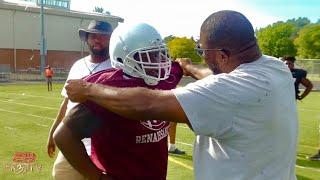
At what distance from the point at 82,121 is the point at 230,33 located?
0.79 meters

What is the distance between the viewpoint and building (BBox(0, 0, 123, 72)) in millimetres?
50094

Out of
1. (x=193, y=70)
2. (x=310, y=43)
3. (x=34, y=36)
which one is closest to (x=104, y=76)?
(x=193, y=70)

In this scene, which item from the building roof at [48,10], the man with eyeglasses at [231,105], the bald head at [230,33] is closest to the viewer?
the man with eyeglasses at [231,105]

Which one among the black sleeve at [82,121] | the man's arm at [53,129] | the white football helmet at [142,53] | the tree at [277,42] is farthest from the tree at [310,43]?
the black sleeve at [82,121]

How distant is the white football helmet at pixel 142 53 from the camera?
240cm

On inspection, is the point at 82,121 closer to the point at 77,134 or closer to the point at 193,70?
the point at 77,134

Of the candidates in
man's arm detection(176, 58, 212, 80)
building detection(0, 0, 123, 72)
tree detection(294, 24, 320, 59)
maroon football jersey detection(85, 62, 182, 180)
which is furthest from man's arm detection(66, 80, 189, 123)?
tree detection(294, 24, 320, 59)

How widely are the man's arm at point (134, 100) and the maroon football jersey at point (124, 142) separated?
12cm

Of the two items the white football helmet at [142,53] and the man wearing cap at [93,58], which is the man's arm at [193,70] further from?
the man wearing cap at [93,58]

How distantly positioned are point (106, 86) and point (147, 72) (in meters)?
0.32

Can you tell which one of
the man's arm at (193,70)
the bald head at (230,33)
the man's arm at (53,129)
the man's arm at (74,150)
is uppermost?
the bald head at (230,33)

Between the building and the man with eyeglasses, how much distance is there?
4585 centimetres

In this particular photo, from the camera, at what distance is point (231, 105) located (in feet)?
6.17

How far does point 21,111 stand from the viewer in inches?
567
